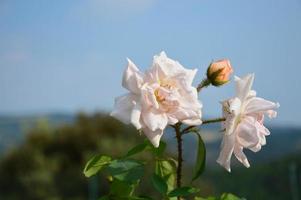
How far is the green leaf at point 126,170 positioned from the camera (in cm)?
83

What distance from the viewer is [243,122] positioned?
803 millimetres


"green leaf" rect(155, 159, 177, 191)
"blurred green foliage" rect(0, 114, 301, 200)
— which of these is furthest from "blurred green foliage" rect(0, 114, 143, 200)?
"green leaf" rect(155, 159, 177, 191)

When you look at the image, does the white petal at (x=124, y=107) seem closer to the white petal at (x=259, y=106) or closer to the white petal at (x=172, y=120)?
the white petal at (x=172, y=120)

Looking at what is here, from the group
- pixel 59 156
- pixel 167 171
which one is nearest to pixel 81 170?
pixel 59 156

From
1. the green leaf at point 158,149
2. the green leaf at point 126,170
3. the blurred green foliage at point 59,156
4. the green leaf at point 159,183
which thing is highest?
the green leaf at point 158,149

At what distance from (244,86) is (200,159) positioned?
0.13 metres

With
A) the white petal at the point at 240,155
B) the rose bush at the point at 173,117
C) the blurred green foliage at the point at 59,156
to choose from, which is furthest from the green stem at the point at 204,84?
the blurred green foliage at the point at 59,156

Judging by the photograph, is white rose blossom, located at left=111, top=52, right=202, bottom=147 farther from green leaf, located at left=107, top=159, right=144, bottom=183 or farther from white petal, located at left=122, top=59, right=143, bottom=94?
green leaf, located at left=107, top=159, right=144, bottom=183

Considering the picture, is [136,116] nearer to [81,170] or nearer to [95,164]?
[95,164]

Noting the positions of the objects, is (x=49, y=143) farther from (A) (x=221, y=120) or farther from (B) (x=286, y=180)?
(A) (x=221, y=120)

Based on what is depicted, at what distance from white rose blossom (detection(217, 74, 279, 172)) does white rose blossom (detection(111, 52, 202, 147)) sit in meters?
0.06

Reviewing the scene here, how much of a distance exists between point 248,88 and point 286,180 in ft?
17.7

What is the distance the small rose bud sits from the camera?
0.83 meters

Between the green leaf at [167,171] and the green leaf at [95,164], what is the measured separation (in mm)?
84
